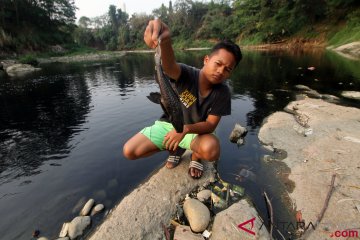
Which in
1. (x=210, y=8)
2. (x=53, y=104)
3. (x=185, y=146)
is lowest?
(x=53, y=104)

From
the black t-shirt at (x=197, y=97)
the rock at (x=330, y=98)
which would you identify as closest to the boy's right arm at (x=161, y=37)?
the black t-shirt at (x=197, y=97)

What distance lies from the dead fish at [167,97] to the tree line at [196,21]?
35912 millimetres

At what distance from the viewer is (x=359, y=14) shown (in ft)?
104

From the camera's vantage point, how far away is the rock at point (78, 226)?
3.57m

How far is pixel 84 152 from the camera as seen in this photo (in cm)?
648

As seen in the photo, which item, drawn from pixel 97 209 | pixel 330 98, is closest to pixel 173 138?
pixel 97 209

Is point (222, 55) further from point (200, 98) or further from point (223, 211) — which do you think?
point (223, 211)

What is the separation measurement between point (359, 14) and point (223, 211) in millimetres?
39381

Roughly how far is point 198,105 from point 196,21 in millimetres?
86726

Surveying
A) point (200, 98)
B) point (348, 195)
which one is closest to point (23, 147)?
point (200, 98)

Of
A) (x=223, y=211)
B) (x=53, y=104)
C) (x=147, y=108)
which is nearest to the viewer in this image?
(x=223, y=211)

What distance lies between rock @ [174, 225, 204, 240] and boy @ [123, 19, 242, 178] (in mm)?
1030

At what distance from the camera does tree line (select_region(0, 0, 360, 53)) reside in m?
38.6

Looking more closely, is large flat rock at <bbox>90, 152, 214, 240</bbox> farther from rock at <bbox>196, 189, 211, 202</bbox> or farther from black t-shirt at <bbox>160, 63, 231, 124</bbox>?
black t-shirt at <bbox>160, 63, 231, 124</bbox>
